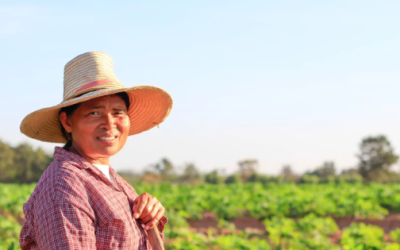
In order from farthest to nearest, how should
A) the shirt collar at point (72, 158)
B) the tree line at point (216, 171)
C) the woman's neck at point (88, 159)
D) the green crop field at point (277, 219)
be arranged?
the tree line at point (216, 171) < the green crop field at point (277, 219) < the woman's neck at point (88, 159) < the shirt collar at point (72, 158)

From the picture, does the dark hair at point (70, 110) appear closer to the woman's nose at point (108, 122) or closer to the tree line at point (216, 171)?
the woman's nose at point (108, 122)

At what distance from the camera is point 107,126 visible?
233 centimetres

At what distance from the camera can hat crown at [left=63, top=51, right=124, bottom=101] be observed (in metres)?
2.45

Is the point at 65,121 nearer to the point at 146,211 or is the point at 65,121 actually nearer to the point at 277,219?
the point at 146,211

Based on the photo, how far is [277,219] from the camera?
10.3 metres

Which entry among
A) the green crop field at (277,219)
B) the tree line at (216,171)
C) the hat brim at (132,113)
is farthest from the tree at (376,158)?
the hat brim at (132,113)

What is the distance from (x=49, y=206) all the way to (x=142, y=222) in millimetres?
493

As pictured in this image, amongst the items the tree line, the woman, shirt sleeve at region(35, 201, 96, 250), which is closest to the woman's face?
the woman

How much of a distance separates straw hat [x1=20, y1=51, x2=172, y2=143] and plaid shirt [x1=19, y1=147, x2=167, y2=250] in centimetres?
29

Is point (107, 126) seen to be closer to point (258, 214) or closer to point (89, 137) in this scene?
point (89, 137)

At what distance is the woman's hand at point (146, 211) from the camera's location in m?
2.33

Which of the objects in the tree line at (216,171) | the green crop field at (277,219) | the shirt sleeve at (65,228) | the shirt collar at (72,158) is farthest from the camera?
the tree line at (216,171)

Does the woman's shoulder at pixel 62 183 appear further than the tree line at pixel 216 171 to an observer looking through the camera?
No

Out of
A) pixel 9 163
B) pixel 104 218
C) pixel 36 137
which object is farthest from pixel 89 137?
pixel 9 163
